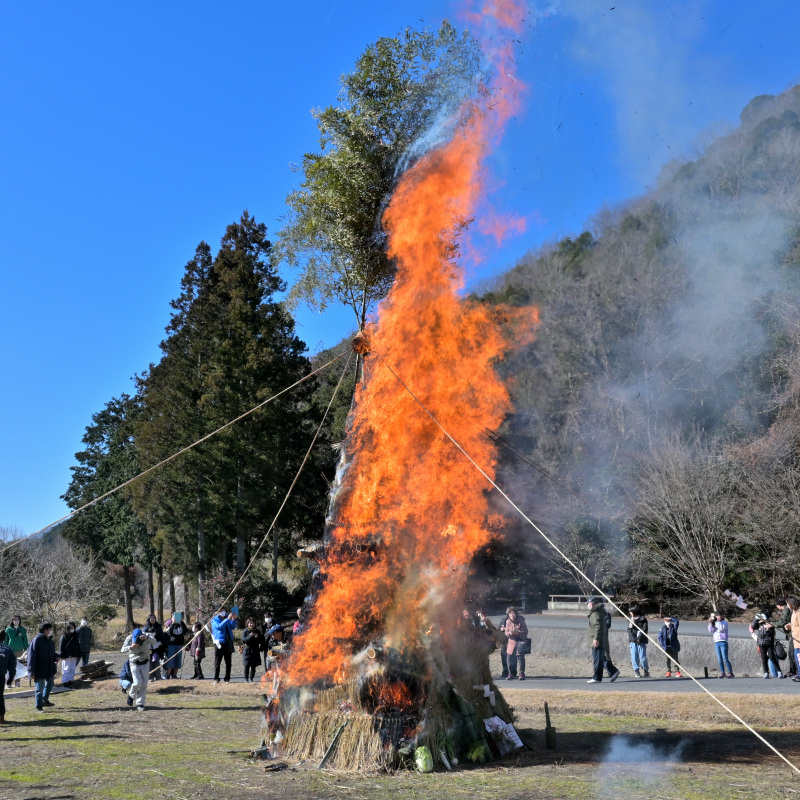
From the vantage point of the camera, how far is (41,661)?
15.3m

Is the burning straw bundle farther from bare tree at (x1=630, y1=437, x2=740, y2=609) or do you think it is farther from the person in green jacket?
bare tree at (x1=630, y1=437, x2=740, y2=609)

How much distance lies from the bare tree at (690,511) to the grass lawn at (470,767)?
59.0 feet

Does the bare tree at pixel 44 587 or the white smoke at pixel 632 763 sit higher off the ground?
the bare tree at pixel 44 587

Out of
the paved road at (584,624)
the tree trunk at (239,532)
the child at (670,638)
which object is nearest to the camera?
the child at (670,638)

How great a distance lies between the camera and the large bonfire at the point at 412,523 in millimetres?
9812

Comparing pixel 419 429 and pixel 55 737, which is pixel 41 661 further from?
pixel 419 429

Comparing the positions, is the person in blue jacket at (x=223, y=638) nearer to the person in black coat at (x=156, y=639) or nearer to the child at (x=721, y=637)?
the person in black coat at (x=156, y=639)

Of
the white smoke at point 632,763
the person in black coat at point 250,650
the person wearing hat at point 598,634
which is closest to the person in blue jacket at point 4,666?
the person in black coat at point 250,650

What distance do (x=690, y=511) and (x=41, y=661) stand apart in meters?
25.8

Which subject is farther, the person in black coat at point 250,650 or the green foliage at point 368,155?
the person in black coat at point 250,650

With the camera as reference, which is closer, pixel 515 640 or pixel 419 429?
pixel 419 429

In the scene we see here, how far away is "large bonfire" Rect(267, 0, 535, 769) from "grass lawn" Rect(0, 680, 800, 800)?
0.66 metres

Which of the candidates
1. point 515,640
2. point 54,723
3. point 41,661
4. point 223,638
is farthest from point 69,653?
point 515,640

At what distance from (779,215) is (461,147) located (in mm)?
15347
